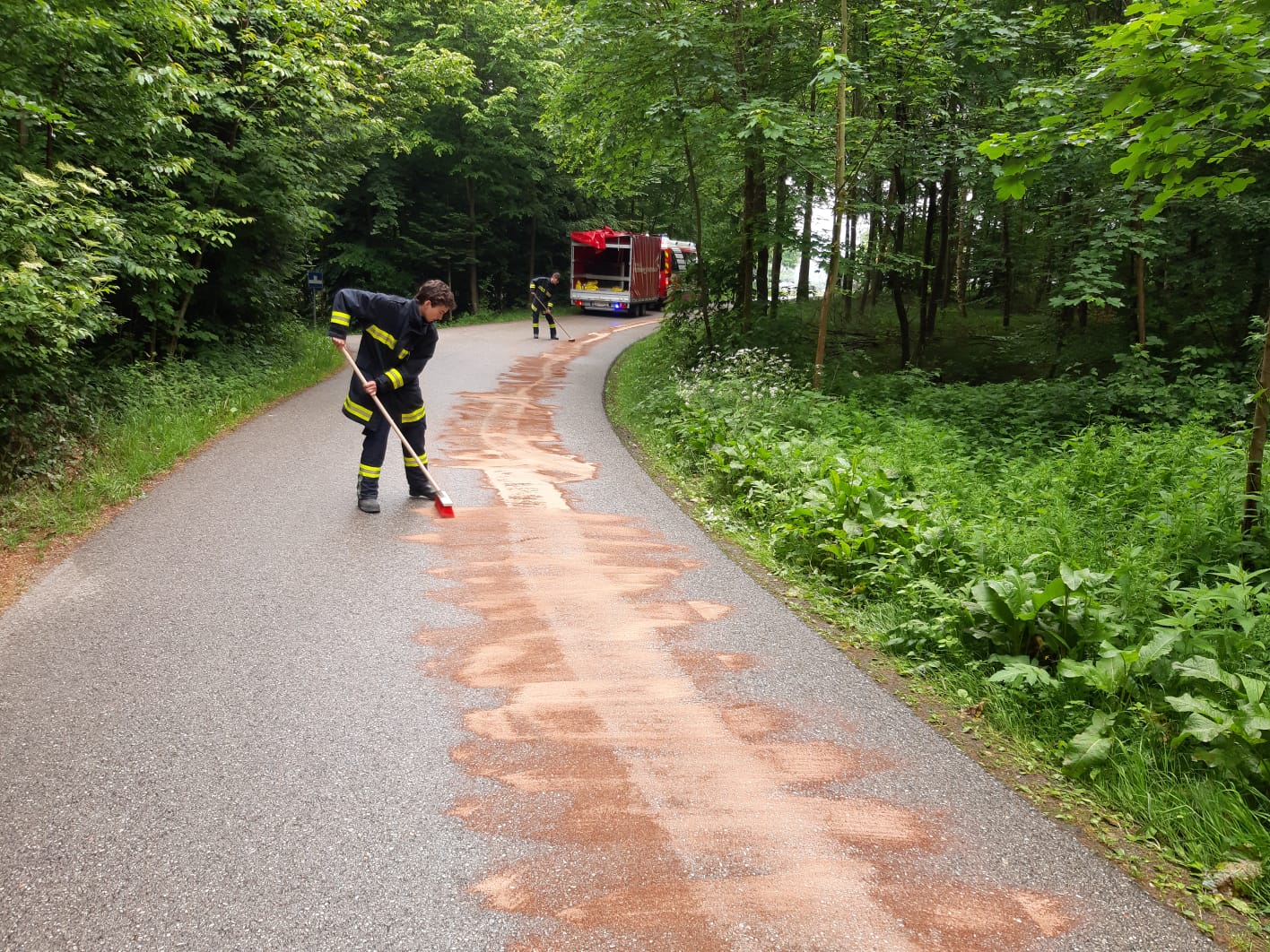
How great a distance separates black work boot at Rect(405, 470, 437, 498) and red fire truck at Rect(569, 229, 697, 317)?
2412 cm

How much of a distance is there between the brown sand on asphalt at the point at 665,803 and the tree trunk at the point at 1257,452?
336 centimetres

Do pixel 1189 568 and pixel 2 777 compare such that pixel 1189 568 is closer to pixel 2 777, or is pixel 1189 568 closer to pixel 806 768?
pixel 806 768

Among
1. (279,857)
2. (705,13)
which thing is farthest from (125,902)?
(705,13)

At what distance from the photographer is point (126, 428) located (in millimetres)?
9008

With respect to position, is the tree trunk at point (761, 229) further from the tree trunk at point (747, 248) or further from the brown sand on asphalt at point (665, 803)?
the brown sand on asphalt at point (665, 803)

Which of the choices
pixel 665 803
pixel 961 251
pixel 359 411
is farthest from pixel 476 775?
pixel 961 251

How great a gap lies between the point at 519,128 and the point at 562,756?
96.7ft

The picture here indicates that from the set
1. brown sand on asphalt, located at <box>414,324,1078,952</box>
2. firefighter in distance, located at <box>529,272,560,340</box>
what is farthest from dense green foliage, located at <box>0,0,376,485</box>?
firefighter in distance, located at <box>529,272,560,340</box>

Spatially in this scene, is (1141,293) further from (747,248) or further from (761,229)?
(747,248)

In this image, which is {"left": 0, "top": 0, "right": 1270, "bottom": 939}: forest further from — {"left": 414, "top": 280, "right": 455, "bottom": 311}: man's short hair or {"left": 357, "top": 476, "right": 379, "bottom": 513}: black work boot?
{"left": 414, "top": 280, "right": 455, "bottom": 311}: man's short hair

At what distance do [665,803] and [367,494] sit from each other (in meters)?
4.73

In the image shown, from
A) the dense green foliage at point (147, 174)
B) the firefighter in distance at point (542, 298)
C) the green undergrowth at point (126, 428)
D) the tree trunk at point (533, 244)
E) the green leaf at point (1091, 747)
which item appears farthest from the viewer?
the tree trunk at point (533, 244)

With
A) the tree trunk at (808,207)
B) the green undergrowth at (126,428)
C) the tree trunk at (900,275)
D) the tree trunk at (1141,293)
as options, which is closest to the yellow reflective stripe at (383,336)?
the green undergrowth at (126,428)

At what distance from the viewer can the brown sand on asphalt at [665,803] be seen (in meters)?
2.68
